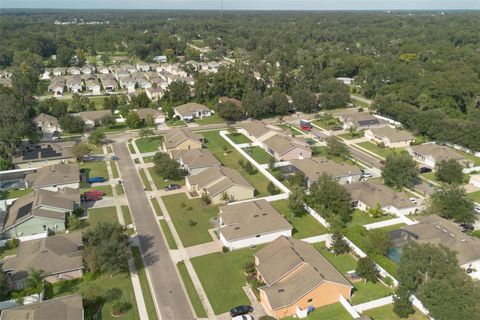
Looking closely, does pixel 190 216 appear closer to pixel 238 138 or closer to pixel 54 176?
pixel 54 176

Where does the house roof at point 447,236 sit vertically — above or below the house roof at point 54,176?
above

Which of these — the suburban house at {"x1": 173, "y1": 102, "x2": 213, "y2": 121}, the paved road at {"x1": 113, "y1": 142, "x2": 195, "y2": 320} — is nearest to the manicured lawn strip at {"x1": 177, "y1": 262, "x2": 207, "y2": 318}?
the paved road at {"x1": 113, "y1": 142, "x2": 195, "y2": 320}

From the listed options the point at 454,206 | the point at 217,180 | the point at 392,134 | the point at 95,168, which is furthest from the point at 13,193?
the point at 392,134

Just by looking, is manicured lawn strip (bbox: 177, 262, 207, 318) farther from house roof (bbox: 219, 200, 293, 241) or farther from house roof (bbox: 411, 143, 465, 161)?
house roof (bbox: 411, 143, 465, 161)

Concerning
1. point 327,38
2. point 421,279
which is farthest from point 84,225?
point 327,38

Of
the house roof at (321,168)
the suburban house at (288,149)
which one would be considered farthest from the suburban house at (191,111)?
the house roof at (321,168)

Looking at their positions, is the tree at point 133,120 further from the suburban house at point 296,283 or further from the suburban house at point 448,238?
the suburban house at point 448,238
